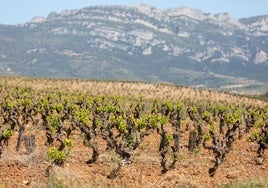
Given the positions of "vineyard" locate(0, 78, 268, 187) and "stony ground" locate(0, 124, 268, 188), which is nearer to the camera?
"stony ground" locate(0, 124, 268, 188)

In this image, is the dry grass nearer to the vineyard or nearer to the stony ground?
the vineyard

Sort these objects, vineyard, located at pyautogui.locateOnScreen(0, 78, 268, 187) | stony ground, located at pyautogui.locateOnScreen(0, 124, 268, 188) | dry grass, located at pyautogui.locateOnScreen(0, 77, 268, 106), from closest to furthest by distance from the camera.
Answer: stony ground, located at pyautogui.locateOnScreen(0, 124, 268, 188) < vineyard, located at pyautogui.locateOnScreen(0, 78, 268, 187) < dry grass, located at pyautogui.locateOnScreen(0, 77, 268, 106)

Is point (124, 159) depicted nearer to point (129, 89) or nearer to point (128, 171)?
point (128, 171)

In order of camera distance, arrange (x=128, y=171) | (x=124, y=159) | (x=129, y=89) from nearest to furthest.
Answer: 1. (x=128, y=171)
2. (x=124, y=159)
3. (x=129, y=89)

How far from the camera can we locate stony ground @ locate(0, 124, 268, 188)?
67.3 feet

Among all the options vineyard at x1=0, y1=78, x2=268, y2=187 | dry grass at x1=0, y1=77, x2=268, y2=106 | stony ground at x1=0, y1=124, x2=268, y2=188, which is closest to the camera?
stony ground at x1=0, y1=124, x2=268, y2=188

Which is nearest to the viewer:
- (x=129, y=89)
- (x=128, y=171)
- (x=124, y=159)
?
(x=128, y=171)

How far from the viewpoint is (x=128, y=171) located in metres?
24.5

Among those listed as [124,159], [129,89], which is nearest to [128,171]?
[124,159]

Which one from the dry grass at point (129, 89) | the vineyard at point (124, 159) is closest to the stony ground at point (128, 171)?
the vineyard at point (124, 159)

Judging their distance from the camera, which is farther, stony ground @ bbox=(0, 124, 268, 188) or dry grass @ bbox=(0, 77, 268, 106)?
dry grass @ bbox=(0, 77, 268, 106)

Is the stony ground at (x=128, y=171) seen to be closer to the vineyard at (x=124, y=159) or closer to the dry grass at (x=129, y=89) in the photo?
the vineyard at (x=124, y=159)

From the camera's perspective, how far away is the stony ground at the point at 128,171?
20.5 m

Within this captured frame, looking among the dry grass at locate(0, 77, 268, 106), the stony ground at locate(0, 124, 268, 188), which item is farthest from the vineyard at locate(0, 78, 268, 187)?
the dry grass at locate(0, 77, 268, 106)
